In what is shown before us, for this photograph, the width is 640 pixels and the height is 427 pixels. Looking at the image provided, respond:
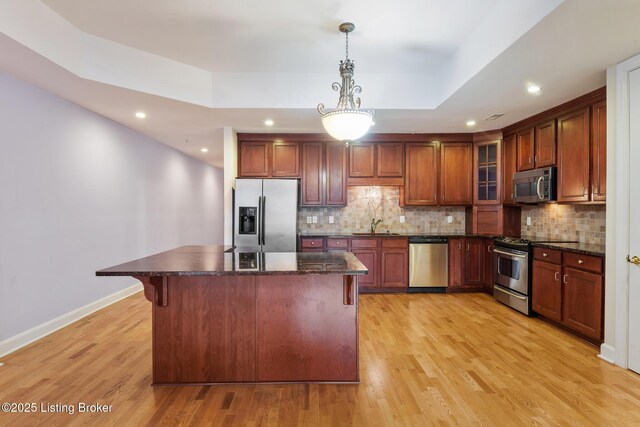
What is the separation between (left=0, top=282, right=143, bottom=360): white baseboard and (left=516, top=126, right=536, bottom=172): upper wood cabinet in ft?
18.6

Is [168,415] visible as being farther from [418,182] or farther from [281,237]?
[418,182]

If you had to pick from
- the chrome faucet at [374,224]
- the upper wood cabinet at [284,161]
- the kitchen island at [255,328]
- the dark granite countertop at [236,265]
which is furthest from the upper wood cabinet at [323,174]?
the kitchen island at [255,328]

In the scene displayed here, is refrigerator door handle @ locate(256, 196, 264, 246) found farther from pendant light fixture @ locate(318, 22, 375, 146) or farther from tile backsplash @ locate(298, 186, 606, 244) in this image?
pendant light fixture @ locate(318, 22, 375, 146)

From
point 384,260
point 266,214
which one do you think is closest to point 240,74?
point 266,214

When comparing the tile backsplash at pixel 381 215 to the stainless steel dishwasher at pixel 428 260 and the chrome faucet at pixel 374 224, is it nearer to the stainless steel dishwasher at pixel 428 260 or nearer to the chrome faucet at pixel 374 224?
the chrome faucet at pixel 374 224

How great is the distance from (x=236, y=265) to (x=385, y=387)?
1338mm

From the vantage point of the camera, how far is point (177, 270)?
203 centimetres

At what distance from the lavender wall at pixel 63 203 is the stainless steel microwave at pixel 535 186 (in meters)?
5.32

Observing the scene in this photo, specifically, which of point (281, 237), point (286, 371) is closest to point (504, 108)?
point (281, 237)

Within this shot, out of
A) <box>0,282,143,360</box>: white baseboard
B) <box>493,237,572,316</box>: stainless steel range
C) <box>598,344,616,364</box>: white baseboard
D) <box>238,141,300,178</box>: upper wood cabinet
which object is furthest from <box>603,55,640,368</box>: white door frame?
<box>0,282,143,360</box>: white baseboard

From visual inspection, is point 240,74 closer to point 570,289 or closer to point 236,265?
point 236,265

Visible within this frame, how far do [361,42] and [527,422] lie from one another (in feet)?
10.2

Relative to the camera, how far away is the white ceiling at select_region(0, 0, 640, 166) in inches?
93.8

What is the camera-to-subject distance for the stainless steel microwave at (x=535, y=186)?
3.81 meters
